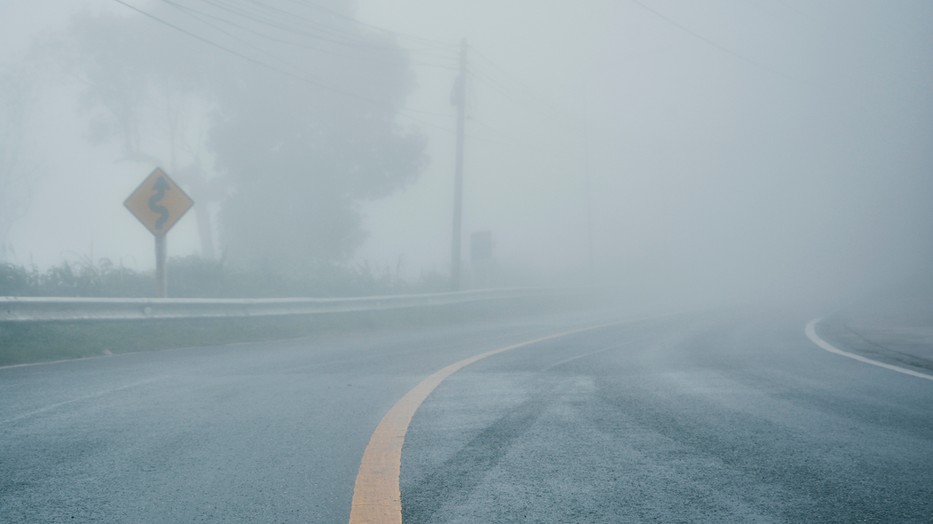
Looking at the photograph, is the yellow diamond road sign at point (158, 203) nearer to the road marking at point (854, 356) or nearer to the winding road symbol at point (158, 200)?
the winding road symbol at point (158, 200)

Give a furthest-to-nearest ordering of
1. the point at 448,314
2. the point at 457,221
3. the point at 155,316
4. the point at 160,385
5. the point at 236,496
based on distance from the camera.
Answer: the point at 457,221, the point at 448,314, the point at 155,316, the point at 160,385, the point at 236,496

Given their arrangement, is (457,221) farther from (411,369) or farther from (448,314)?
(411,369)

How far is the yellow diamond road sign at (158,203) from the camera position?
39.7 feet

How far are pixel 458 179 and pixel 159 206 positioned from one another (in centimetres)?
1292

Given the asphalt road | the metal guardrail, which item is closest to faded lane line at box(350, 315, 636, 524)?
the asphalt road

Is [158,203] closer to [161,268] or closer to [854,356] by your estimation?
[161,268]

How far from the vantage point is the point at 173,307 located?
1141 cm

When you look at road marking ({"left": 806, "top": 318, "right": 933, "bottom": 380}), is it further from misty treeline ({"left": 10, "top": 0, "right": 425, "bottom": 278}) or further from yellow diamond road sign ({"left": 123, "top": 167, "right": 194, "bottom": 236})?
misty treeline ({"left": 10, "top": 0, "right": 425, "bottom": 278})

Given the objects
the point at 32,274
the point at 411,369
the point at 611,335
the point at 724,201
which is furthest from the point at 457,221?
the point at 724,201

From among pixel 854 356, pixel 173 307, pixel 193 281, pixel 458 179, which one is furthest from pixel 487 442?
pixel 458 179

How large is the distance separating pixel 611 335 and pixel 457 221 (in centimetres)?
1141

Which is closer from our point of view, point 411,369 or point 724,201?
point 411,369

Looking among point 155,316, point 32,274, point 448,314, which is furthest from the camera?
point 448,314

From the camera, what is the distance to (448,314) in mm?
20781
